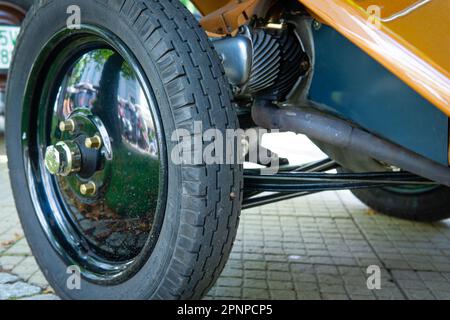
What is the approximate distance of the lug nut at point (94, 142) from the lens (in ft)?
6.83

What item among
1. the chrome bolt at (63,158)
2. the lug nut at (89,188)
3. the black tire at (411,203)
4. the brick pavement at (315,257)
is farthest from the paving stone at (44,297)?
A: the black tire at (411,203)

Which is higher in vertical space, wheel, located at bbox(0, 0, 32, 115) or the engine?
wheel, located at bbox(0, 0, 32, 115)

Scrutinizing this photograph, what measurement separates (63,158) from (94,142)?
0.45 ft

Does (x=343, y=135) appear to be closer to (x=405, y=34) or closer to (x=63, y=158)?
(x=405, y=34)

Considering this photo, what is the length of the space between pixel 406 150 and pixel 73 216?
1490 mm

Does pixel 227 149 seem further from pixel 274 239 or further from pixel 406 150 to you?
pixel 274 239

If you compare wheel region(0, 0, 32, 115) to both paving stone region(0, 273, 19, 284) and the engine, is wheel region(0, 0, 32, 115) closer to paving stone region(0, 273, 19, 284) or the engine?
paving stone region(0, 273, 19, 284)

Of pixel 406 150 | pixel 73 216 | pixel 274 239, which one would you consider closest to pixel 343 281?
pixel 274 239

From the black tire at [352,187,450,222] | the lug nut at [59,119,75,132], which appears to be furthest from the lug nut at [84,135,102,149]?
the black tire at [352,187,450,222]

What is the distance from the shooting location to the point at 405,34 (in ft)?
4.89

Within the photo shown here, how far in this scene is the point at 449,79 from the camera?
1396 mm

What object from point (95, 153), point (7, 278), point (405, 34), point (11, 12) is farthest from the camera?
point (11, 12)

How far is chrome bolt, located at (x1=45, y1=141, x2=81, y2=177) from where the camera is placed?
6.71ft

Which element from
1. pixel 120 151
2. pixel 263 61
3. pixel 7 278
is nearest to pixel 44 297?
pixel 7 278
